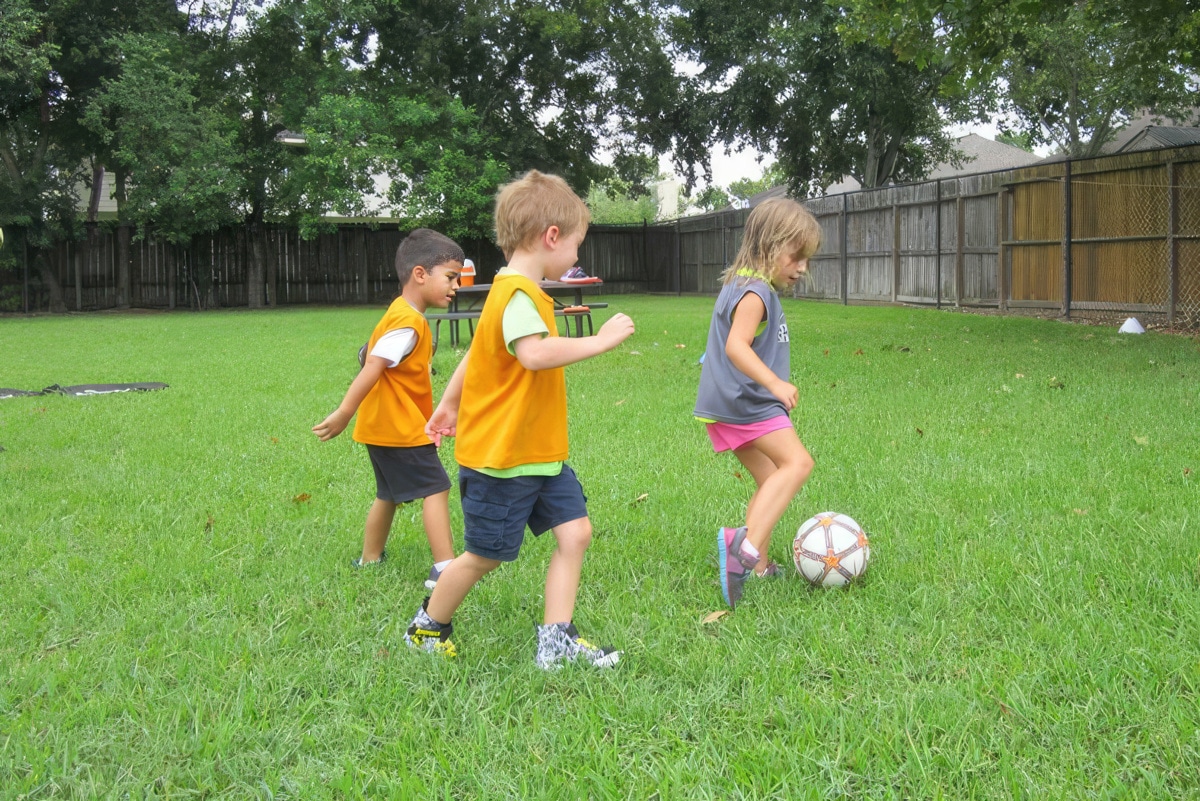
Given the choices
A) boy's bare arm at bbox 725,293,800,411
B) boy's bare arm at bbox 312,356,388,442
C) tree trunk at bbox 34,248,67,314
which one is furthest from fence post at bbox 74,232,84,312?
boy's bare arm at bbox 725,293,800,411

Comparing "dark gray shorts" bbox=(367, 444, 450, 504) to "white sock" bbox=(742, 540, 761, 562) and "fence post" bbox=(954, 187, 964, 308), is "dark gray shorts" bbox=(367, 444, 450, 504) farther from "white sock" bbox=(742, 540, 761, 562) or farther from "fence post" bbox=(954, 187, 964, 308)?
"fence post" bbox=(954, 187, 964, 308)

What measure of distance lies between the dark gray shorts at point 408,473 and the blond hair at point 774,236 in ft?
4.09

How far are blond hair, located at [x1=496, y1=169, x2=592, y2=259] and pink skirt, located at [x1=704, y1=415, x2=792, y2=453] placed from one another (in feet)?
3.51

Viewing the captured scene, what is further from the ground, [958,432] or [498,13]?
[498,13]

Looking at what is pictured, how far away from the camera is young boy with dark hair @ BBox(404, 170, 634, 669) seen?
2893 millimetres

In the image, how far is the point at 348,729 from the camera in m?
2.58

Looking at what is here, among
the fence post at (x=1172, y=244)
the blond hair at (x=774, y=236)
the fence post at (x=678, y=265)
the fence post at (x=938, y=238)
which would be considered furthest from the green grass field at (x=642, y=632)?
the fence post at (x=678, y=265)

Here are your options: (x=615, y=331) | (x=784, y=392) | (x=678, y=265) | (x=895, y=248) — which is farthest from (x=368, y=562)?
(x=678, y=265)

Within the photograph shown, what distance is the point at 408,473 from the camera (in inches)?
153

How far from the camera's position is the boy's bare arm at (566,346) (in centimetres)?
265

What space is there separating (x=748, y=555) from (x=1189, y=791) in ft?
4.97

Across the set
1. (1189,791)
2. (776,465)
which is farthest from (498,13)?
(1189,791)

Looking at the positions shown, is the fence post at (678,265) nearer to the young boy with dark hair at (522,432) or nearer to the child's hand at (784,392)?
the child's hand at (784,392)

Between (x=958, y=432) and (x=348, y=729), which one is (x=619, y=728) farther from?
(x=958, y=432)
